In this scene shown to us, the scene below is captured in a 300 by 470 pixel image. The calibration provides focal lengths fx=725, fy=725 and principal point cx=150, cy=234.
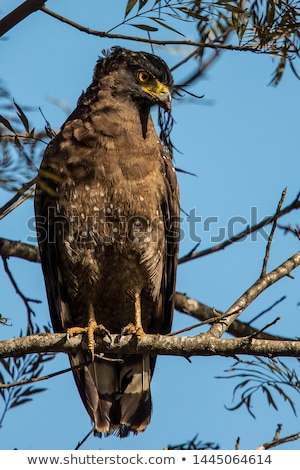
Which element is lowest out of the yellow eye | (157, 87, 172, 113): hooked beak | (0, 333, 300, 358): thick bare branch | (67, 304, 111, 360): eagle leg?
(0, 333, 300, 358): thick bare branch

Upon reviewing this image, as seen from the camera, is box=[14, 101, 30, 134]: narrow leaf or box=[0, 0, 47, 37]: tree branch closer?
box=[0, 0, 47, 37]: tree branch

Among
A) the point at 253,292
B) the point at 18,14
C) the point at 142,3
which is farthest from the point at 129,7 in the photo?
the point at 253,292

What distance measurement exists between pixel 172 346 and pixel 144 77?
84.2 inches

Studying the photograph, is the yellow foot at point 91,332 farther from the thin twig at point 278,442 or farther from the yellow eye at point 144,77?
the yellow eye at point 144,77

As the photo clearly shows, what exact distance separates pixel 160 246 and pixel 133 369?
35.2 inches

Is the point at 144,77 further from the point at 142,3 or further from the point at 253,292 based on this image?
the point at 253,292

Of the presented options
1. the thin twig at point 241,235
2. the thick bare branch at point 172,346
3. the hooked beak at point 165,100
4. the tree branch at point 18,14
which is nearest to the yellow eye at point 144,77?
the hooked beak at point 165,100

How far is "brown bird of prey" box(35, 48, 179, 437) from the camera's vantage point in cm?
471

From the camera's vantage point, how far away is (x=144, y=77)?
5.12 m

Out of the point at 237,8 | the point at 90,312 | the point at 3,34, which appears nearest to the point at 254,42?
the point at 237,8

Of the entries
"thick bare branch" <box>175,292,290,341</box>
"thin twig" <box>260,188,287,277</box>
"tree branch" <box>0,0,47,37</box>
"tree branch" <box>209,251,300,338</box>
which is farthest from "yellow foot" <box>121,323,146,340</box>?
"tree branch" <box>0,0,47,37</box>

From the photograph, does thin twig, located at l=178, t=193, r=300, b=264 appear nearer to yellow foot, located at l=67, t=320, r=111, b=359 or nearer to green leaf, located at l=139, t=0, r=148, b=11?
yellow foot, located at l=67, t=320, r=111, b=359

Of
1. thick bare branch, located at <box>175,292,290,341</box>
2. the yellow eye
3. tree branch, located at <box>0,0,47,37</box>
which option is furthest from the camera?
thick bare branch, located at <box>175,292,290,341</box>

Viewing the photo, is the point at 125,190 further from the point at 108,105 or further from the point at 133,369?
the point at 133,369
